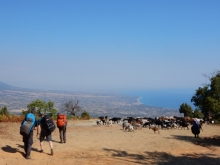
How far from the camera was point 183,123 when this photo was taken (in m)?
25.3

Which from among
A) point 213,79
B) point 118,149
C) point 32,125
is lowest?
point 118,149

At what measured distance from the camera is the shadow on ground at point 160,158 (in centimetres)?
1124

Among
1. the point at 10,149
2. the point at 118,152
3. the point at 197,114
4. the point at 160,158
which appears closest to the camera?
the point at 10,149

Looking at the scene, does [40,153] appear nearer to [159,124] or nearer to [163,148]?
[163,148]

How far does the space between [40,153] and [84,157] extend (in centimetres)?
178

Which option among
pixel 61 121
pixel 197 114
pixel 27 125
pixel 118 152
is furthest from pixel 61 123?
pixel 197 114

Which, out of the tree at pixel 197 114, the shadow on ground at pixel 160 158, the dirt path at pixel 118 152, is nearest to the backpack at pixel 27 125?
the dirt path at pixel 118 152

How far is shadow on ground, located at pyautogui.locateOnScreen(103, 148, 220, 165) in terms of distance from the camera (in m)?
11.2

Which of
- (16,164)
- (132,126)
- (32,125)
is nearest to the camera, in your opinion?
(16,164)

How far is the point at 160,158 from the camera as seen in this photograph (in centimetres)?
1234

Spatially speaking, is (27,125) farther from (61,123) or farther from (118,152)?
(118,152)

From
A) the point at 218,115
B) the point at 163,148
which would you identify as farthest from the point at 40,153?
the point at 218,115

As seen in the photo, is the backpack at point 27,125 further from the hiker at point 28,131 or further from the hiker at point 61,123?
the hiker at point 61,123

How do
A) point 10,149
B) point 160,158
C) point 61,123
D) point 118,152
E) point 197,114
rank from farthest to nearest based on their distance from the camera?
point 197,114 → point 61,123 → point 118,152 → point 160,158 → point 10,149
